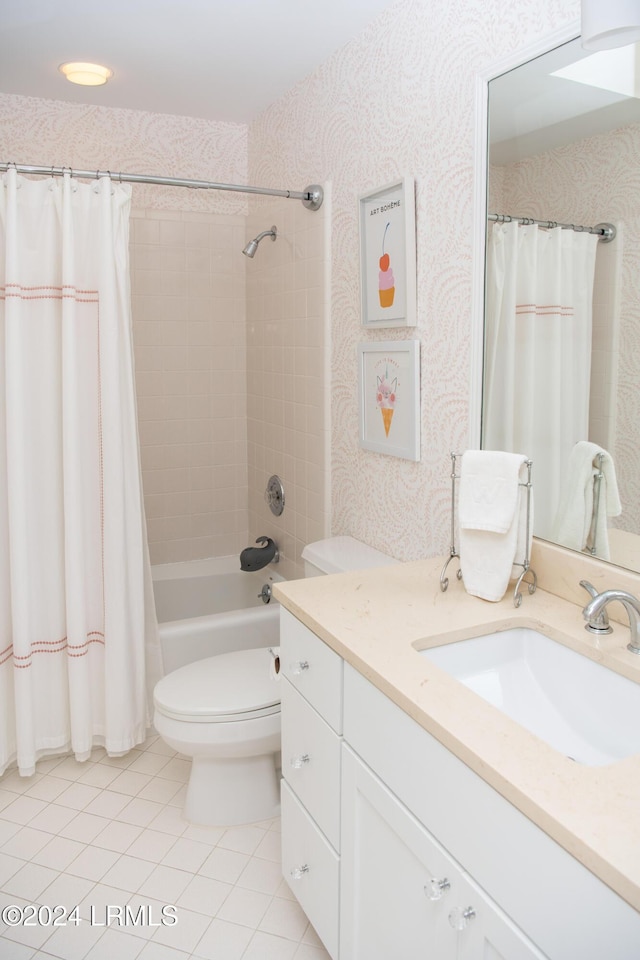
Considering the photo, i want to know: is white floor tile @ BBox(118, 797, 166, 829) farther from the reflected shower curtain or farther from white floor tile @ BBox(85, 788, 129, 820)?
the reflected shower curtain

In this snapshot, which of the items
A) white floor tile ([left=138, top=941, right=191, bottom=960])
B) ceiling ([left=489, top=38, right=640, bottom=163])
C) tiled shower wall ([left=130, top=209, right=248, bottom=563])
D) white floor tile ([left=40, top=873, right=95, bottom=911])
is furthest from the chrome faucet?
tiled shower wall ([left=130, top=209, right=248, bottom=563])

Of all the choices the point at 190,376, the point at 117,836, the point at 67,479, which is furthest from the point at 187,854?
the point at 190,376

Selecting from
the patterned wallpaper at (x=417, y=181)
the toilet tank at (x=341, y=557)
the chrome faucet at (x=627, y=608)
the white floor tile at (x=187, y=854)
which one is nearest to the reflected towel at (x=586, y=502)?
the chrome faucet at (x=627, y=608)

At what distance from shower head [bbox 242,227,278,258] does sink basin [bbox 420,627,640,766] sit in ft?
5.45

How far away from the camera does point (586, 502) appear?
1.47 meters

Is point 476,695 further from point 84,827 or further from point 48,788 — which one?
point 48,788

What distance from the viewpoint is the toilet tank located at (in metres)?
2.15

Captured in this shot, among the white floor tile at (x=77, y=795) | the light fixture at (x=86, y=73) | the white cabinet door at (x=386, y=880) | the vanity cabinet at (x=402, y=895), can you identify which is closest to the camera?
the vanity cabinet at (x=402, y=895)

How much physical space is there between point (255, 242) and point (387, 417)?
885 mm

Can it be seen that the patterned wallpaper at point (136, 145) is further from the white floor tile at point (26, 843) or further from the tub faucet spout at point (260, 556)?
the white floor tile at point (26, 843)

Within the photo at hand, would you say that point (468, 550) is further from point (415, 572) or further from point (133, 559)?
point (133, 559)

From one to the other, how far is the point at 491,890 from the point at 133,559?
1634 mm

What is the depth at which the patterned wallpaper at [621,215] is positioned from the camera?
130 centimetres

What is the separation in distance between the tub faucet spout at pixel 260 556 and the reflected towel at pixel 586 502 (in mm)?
1558
